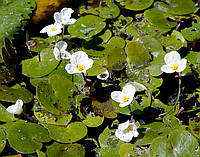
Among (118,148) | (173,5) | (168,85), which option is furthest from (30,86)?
(173,5)

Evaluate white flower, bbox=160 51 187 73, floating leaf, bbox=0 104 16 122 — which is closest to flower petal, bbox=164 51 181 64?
white flower, bbox=160 51 187 73

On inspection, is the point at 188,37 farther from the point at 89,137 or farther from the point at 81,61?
the point at 89,137

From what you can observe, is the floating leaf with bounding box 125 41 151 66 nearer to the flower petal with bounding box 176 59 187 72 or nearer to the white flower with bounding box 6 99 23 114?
the flower petal with bounding box 176 59 187 72

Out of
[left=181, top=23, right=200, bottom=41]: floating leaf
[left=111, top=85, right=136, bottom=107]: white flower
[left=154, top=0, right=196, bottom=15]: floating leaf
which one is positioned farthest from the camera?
[left=154, top=0, right=196, bottom=15]: floating leaf

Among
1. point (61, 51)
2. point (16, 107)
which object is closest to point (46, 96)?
point (16, 107)

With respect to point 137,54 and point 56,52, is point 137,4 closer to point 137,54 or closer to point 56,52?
point 137,54
